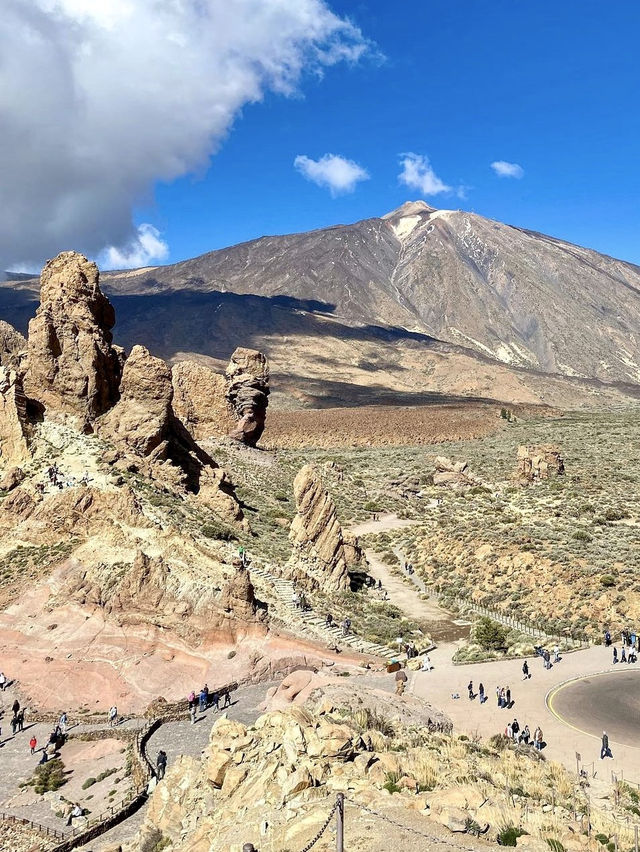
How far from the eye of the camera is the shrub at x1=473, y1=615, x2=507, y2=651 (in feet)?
84.6

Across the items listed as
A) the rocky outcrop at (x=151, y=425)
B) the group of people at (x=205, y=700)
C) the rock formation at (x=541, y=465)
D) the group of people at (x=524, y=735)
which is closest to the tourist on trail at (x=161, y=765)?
the group of people at (x=205, y=700)

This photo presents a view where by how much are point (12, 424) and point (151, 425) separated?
6.27 metres

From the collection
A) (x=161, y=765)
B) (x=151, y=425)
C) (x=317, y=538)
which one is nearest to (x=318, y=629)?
(x=317, y=538)

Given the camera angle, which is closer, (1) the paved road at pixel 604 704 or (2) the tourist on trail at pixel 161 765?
(2) the tourist on trail at pixel 161 765

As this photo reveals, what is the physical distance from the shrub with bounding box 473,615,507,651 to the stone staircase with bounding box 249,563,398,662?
147 inches

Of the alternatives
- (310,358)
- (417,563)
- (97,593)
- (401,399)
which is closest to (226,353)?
Answer: (310,358)

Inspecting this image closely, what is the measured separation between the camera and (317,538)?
33.1 m

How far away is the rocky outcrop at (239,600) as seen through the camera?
22.3m

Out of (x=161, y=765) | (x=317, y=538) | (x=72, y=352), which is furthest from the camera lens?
(x=72, y=352)

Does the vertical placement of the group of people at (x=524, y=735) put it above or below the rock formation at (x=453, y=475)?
below

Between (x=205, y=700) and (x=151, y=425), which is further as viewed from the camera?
(x=151, y=425)

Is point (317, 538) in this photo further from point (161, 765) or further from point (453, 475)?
point (453, 475)

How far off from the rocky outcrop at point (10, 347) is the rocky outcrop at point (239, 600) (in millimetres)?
23212

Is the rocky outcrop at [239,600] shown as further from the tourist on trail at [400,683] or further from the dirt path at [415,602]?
the dirt path at [415,602]
